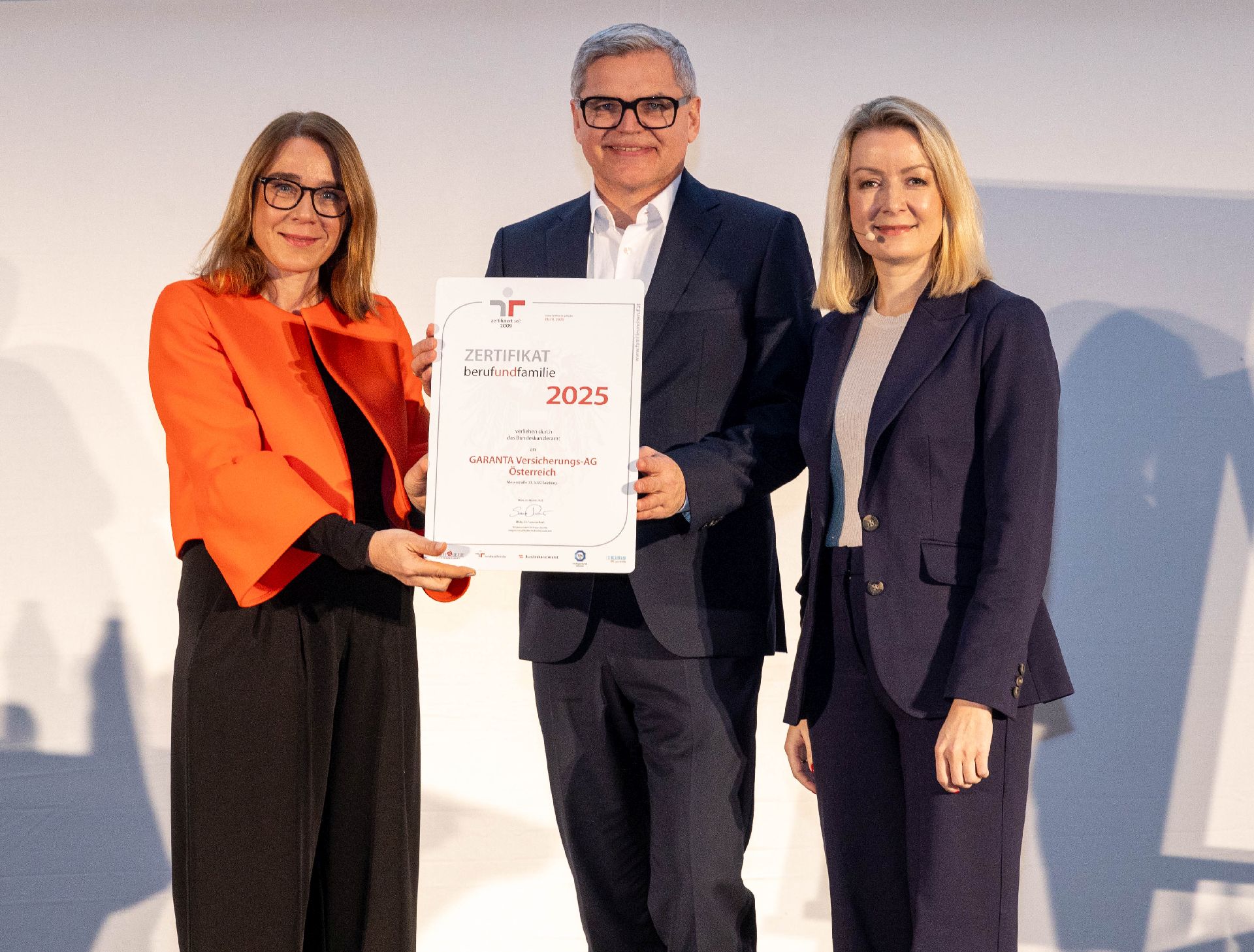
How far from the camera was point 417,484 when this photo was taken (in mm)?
1904

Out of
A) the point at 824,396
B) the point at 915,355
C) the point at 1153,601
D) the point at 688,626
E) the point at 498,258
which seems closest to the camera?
the point at 915,355

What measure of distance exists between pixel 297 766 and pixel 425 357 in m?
0.67

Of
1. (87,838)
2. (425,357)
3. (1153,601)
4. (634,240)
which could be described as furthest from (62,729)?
(1153,601)

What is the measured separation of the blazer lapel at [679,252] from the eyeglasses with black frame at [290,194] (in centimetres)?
56

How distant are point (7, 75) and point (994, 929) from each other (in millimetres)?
3010

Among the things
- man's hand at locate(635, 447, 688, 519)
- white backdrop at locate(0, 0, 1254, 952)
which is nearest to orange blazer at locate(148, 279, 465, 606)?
man's hand at locate(635, 447, 688, 519)

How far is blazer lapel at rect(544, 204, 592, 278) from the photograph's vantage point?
2.07 meters

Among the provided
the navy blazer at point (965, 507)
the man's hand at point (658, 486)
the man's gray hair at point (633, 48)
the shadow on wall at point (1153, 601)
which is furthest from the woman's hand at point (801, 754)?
the shadow on wall at point (1153, 601)

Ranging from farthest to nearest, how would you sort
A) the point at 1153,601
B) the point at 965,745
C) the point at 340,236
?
the point at 1153,601 → the point at 340,236 → the point at 965,745

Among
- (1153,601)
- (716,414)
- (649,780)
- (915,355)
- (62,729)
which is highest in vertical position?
(915,355)

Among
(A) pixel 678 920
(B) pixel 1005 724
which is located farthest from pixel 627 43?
(A) pixel 678 920

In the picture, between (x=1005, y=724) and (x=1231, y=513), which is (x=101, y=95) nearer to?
(x=1005, y=724)

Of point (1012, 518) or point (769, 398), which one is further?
point (769, 398)
